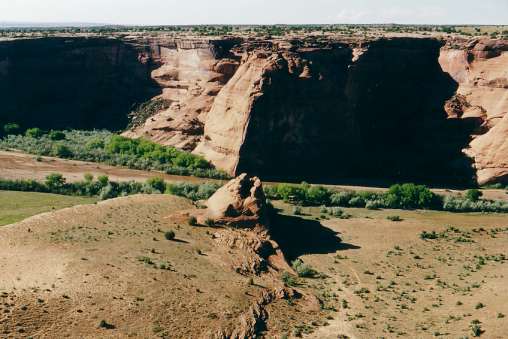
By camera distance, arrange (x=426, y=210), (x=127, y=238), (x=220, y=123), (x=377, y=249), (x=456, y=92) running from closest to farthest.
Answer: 1. (x=127, y=238)
2. (x=377, y=249)
3. (x=426, y=210)
4. (x=220, y=123)
5. (x=456, y=92)

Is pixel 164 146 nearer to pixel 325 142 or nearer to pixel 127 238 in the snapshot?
pixel 325 142

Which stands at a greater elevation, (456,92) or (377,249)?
(456,92)

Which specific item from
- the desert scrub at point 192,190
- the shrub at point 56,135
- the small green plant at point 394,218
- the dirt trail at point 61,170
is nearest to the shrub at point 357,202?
the small green plant at point 394,218

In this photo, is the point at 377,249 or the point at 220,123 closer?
the point at 377,249

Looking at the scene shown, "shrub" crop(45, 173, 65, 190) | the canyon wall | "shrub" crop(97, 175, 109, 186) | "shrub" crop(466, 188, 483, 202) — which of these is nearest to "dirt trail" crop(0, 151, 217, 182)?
"shrub" crop(45, 173, 65, 190)

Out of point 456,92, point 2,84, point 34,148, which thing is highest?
point 456,92

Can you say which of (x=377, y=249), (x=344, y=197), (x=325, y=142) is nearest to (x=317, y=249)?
(x=377, y=249)

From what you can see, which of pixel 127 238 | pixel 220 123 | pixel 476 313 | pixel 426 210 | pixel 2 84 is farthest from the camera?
pixel 2 84
